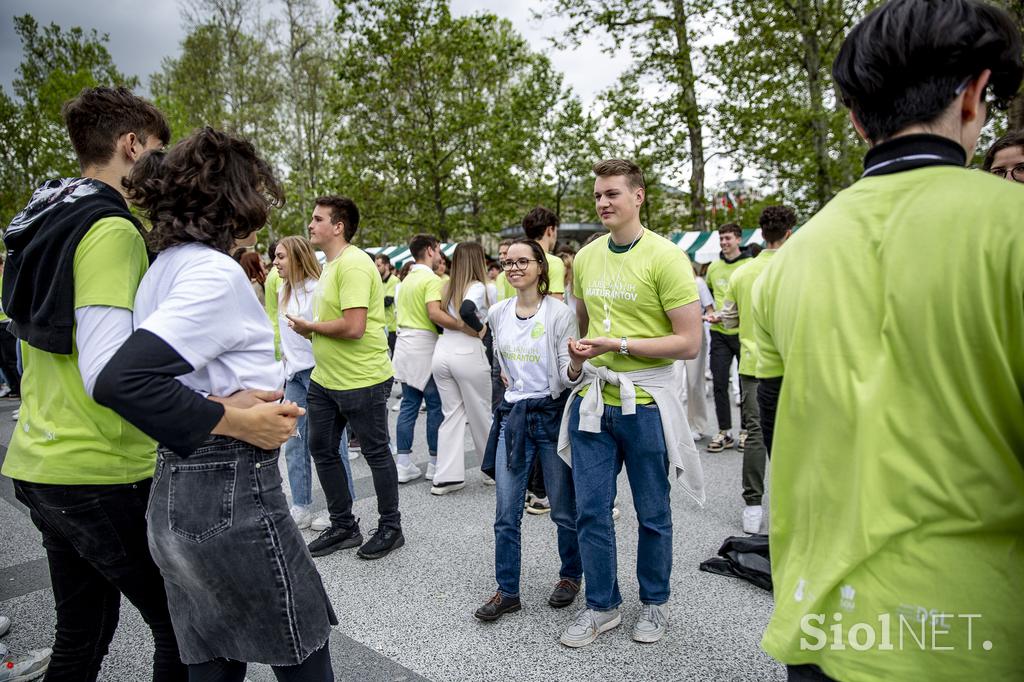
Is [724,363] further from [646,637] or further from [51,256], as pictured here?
[51,256]

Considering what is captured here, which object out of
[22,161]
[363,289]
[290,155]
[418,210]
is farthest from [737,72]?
[22,161]

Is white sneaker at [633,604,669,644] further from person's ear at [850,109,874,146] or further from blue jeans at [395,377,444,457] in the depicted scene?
blue jeans at [395,377,444,457]

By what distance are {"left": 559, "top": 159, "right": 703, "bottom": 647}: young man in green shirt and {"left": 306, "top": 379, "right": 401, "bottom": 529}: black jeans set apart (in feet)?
5.09

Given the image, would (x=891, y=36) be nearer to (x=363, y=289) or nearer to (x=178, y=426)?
(x=178, y=426)

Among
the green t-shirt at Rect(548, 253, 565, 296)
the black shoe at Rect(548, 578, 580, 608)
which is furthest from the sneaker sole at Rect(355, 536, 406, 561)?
the green t-shirt at Rect(548, 253, 565, 296)

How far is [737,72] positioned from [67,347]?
1675cm

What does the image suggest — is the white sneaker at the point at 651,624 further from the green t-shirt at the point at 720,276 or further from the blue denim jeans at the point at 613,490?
the green t-shirt at the point at 720,276

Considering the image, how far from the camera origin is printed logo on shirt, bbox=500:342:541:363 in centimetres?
346

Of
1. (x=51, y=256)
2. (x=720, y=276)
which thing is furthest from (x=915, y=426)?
(x=720, y=276)

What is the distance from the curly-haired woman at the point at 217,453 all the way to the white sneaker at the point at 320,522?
3004 mm

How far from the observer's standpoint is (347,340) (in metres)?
4.26

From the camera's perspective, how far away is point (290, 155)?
1085 inches

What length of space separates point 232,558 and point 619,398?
187 cm

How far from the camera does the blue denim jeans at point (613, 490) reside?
3.05 meters
